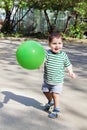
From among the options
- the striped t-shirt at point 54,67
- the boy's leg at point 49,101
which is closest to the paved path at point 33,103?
the boy's leg at point 49,101

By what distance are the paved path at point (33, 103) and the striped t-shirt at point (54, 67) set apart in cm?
56

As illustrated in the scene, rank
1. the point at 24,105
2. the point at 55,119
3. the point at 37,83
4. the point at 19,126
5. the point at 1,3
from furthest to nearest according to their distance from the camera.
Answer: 1. the point at 1,3
2. the point at 37,83
3. the point at 24,105
4. the point at 55,119
5. the point at 19,126

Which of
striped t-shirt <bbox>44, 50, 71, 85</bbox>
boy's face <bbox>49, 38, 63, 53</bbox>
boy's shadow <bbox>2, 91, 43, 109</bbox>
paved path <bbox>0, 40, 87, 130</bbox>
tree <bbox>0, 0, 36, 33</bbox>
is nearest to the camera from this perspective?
paved path <bbox>0, 40, 87, 130</bbox>

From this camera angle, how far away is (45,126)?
537 cm

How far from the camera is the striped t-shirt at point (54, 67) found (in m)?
5.89

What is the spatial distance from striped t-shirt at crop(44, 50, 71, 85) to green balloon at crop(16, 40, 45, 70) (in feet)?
0.93

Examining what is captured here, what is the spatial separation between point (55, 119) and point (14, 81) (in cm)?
296

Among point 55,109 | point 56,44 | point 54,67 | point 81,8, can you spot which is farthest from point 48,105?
point 81,8

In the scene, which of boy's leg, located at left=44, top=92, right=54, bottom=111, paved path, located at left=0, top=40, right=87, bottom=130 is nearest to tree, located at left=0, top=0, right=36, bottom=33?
paved path, located at left=0, top=40, right=87, bottom=130

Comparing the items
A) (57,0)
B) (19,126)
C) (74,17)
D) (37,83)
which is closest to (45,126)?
(19,126)

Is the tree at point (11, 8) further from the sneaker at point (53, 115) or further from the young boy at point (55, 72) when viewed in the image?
the sneaker at point (53, 115)

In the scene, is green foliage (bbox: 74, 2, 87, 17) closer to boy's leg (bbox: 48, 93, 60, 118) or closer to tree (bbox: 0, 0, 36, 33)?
tree (bbox: 0, 0, 36, 33)

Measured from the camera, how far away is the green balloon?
554 centimetres

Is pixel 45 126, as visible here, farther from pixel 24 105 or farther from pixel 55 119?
pixel 24 105
